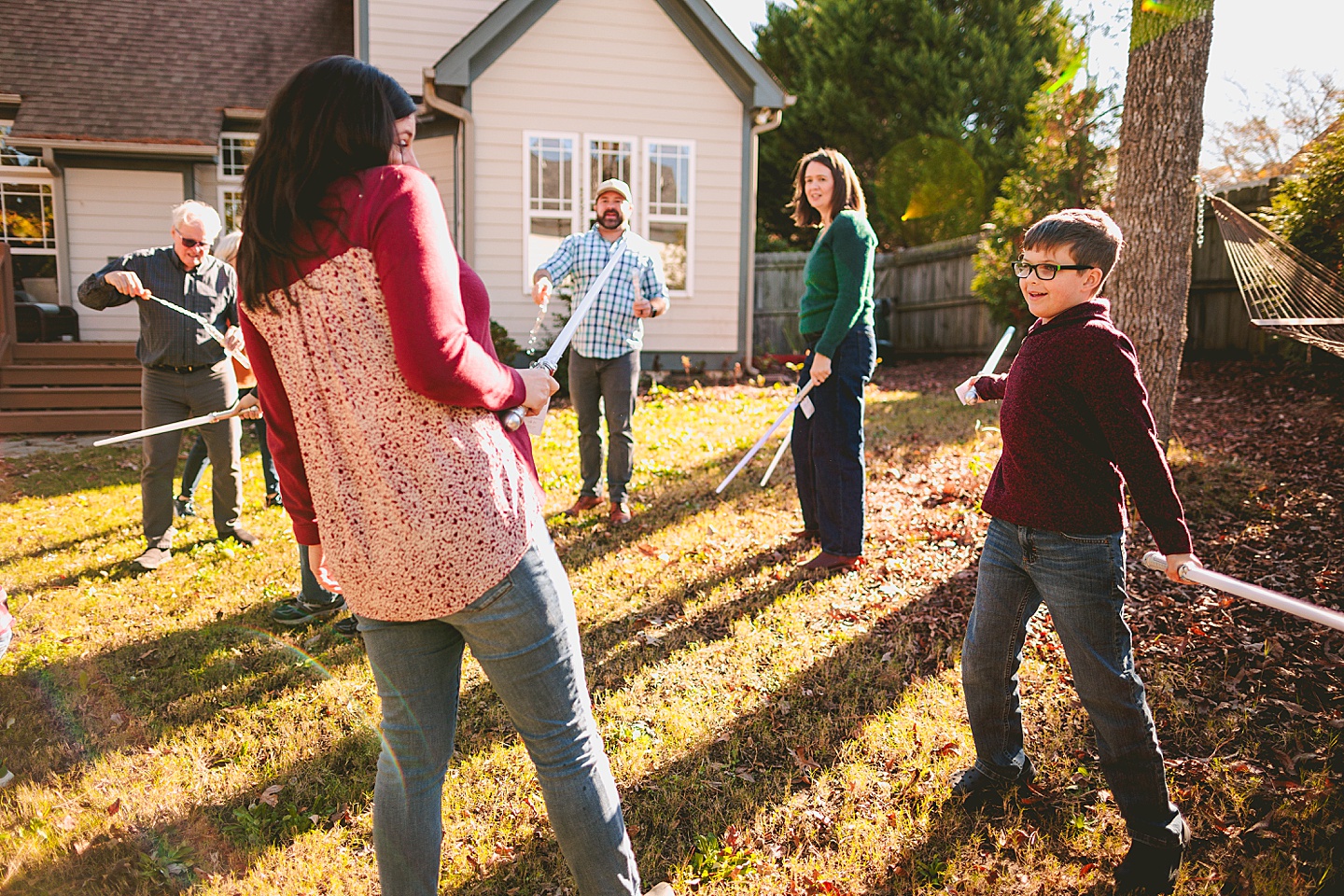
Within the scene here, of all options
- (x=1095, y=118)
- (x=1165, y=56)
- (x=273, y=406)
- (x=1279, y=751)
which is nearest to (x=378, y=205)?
(x=273, y=406)

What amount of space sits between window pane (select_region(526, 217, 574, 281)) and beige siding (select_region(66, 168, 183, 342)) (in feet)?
16.2

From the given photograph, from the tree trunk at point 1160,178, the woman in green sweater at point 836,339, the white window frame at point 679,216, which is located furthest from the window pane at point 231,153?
the tree trunk at point 1160,178

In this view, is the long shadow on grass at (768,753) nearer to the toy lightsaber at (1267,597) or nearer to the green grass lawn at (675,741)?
the green grass lawn at (675,741)

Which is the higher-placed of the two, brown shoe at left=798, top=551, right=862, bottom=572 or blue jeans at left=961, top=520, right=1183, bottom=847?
blue jeans at left=961, top=520, right=1183, bottom=847

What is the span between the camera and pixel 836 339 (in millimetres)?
4617

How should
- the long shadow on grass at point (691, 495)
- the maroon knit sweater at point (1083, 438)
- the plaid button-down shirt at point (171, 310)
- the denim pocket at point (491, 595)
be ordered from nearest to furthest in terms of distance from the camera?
the denim pocket at point (491, 595), the maroon knit sweater at point (1083, 438), the plaid button-down shirt at point (171, 310), the long shadow on grass at point (691, 495)

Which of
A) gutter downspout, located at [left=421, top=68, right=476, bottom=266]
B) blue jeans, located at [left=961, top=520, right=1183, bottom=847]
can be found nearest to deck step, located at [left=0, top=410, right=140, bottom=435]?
gutter downspout, located at [left=421, top=68, right=476, bottom=266]

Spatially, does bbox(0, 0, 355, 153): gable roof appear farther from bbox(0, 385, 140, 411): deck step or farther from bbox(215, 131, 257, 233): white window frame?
bbox(0, 385, 140, 411): deck step

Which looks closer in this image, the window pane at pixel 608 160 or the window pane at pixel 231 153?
the window pane at pixel 608 160

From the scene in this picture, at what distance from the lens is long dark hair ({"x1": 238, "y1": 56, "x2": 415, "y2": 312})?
159cm

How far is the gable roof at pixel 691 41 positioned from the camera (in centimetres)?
1099

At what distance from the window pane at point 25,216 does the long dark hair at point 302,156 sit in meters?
13.6

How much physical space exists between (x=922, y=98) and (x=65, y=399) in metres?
17.1

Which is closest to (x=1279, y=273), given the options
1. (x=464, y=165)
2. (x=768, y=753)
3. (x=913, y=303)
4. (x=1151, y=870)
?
(x=1151, y=870)
